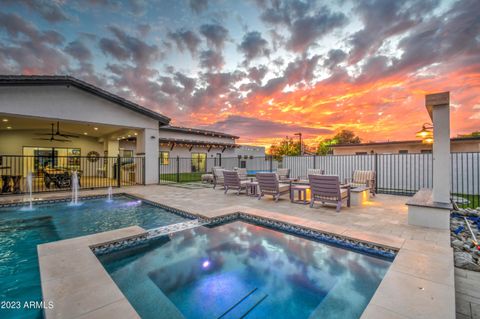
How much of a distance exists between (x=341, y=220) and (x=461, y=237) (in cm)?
196

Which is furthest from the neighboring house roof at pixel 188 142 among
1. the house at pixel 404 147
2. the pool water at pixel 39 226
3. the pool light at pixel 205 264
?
the pool light at pixel 205 264

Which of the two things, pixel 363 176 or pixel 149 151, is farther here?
pixel 149 151

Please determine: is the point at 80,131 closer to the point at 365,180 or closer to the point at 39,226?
the point at 39,226

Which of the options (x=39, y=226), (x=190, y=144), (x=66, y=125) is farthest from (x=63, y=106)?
(x=190, y=144)

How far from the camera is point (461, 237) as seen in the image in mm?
3711

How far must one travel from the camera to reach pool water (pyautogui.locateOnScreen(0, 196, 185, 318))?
246 centimetres

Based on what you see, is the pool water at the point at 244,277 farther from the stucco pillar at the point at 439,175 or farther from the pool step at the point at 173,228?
the stucco pillar at the point at 439,175

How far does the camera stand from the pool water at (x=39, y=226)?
2463 millimetres

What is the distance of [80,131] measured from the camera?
46.0 ft

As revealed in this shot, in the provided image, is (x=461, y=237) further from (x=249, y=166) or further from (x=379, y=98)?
(x=249, y=166)

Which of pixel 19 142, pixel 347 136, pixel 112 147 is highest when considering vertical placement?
pixel 347 136

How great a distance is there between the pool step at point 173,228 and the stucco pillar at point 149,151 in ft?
26.2

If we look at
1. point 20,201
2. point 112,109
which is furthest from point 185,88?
point 20,201

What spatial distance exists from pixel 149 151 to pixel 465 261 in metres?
12.3
